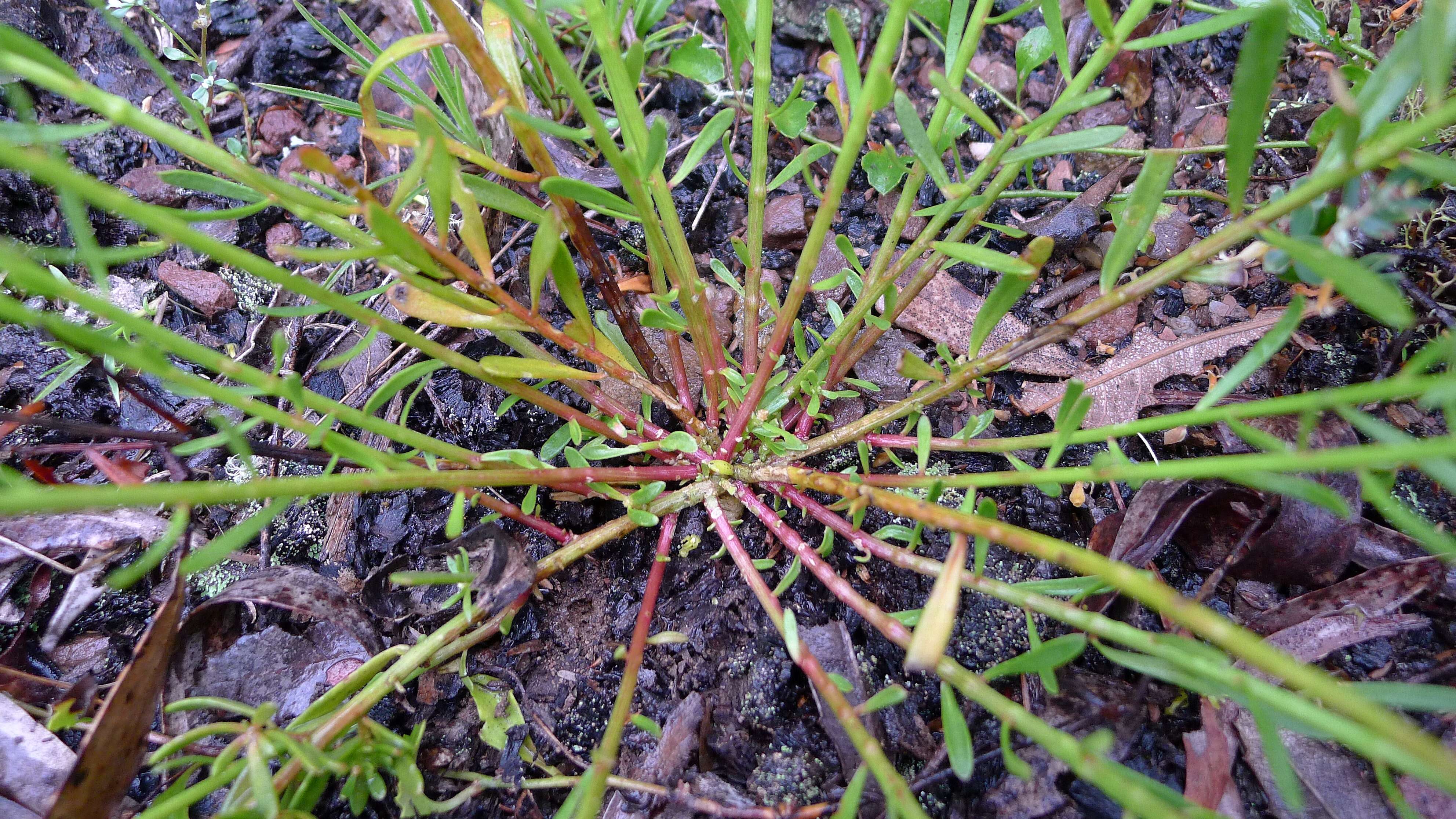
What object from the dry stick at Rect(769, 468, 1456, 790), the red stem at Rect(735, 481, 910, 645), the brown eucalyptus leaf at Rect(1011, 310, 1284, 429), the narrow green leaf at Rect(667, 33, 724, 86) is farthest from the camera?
the brown eucalyptus leaf at Rect(1011, 310, 1284, 429)

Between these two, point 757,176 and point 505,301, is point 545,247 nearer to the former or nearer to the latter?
point 505,301

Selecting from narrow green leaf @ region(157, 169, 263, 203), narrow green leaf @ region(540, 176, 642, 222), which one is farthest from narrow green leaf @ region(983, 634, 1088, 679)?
narrow green leaf @ region(157, 169, 263, 203)

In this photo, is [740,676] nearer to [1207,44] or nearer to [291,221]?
[291,221]

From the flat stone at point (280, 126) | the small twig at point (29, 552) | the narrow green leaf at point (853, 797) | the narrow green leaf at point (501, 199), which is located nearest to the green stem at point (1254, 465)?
the narrow green leaf at point (853, 797)

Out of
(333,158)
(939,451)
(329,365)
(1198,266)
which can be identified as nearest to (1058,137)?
(1198,266)

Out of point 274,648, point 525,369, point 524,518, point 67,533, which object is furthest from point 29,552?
point 525,369

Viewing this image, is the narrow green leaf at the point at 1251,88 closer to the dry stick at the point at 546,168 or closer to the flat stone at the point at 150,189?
the dry stick at the point at 546,168

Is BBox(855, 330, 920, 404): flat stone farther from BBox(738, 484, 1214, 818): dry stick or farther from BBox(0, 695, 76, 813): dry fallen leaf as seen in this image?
BBox(0, 695, 76, 813): dry fallen leaf
